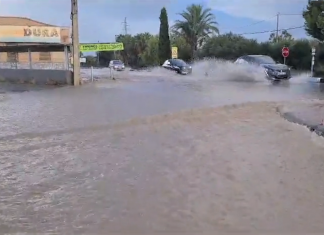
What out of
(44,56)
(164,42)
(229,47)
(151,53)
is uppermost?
(164,42)

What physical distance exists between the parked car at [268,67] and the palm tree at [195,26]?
24.1 m

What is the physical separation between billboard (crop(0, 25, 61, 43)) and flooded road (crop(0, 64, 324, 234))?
2858cm

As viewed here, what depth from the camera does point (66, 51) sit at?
2953 cm

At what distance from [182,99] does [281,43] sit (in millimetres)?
27969

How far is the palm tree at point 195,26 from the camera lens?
52.8 meters

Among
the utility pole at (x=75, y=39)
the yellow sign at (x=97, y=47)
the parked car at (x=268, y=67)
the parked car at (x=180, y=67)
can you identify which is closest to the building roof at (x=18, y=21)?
the parked car at (x=180, y=67)

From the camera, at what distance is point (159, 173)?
6.70 meters

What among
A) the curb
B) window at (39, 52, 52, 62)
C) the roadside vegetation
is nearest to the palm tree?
the roadside vegetation

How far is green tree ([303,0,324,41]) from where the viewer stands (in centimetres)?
3098

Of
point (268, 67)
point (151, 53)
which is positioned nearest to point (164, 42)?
point (151, 53)

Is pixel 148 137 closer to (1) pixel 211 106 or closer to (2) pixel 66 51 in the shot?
(1) pixel 211 106

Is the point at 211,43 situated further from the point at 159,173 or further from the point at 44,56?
the point at 159,173

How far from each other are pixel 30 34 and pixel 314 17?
2211 cm

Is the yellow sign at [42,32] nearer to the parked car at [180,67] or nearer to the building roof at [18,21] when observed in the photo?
the parked car at [180,67]
